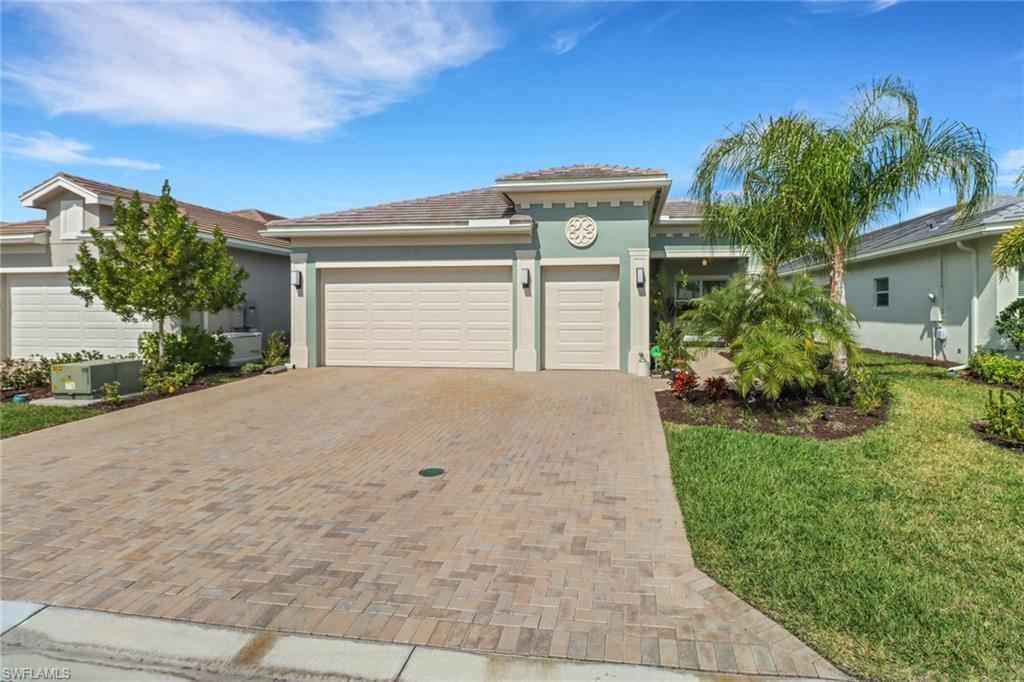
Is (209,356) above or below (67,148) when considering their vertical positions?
below

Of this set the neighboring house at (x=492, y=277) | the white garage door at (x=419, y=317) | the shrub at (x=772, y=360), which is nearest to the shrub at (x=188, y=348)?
the neighboring house at (x=492, y=277)

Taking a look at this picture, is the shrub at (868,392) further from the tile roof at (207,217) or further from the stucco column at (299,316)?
the tile roof at (207,217)

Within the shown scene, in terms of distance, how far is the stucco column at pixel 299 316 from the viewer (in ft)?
47.0

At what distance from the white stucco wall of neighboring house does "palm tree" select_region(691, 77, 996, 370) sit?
323cm

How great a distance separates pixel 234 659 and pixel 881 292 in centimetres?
1908

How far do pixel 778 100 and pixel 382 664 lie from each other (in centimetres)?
1069

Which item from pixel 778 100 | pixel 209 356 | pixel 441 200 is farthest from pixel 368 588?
pixel 441 200

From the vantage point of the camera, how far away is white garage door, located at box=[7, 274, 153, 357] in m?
14.1

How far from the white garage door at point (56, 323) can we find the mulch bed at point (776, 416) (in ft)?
44.5

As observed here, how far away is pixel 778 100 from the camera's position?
9789 millimetres

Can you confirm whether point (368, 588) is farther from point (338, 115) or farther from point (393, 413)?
point (338, 115)

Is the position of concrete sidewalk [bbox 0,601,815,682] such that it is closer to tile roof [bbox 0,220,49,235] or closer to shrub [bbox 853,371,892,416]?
shrub [bbox 853,371,892,416]

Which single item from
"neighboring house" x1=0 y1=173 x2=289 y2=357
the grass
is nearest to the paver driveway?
the grass

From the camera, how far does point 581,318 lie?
13.5m
